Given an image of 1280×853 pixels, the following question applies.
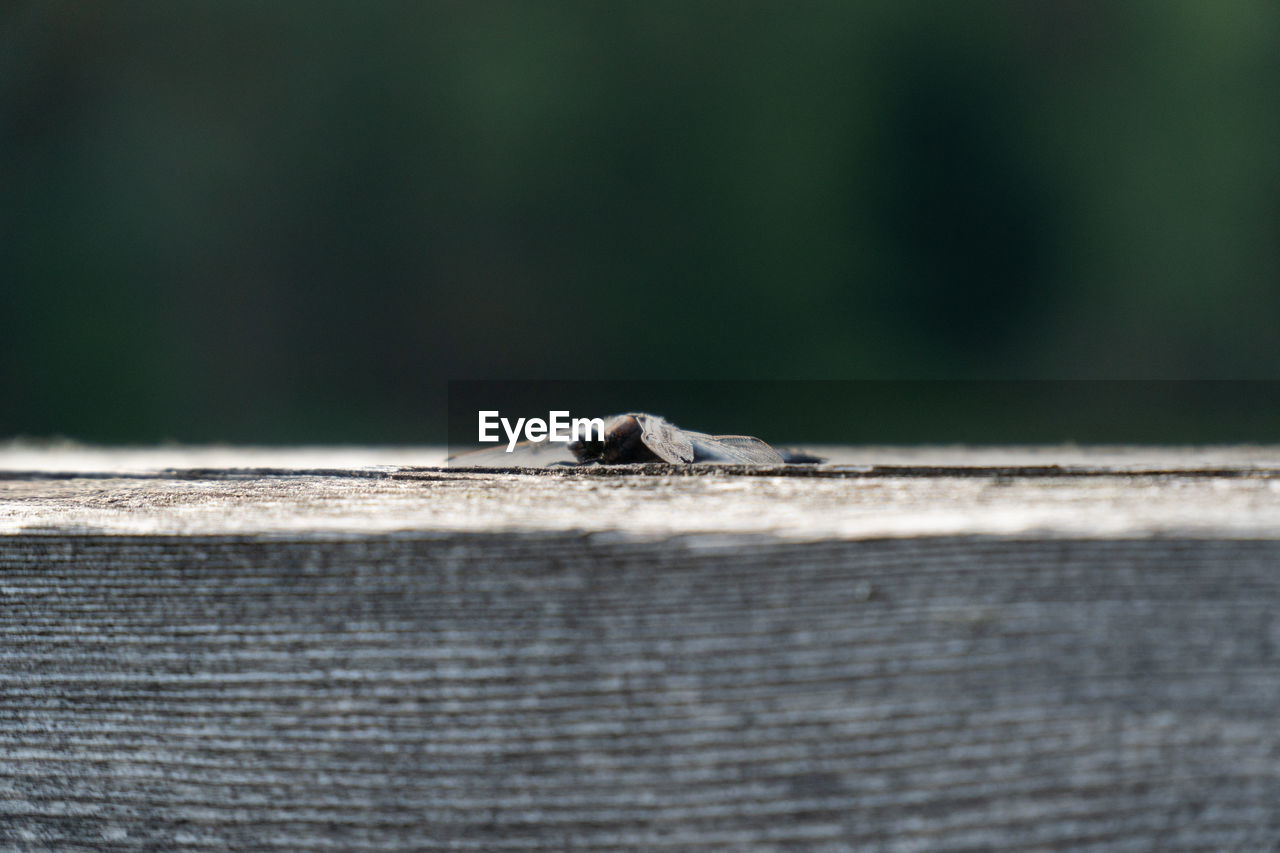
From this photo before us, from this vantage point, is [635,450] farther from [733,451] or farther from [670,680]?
[670,680]

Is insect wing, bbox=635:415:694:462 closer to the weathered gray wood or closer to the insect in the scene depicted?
the insect

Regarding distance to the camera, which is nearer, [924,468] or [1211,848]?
[1211,848]

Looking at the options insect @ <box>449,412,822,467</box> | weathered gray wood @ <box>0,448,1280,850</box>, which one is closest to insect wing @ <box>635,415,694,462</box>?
insect @ <box>449,412,822,467</box>

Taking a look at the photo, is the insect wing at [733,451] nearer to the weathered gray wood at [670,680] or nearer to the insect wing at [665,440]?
the insect wing at [665,440]

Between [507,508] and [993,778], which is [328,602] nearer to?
[507,508]

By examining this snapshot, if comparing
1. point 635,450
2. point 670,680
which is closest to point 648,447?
point 635,450

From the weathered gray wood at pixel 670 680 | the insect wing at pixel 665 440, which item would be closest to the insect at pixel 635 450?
the insect wing at pixel 665 440

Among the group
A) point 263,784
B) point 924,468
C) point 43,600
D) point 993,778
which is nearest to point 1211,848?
point 993,778
